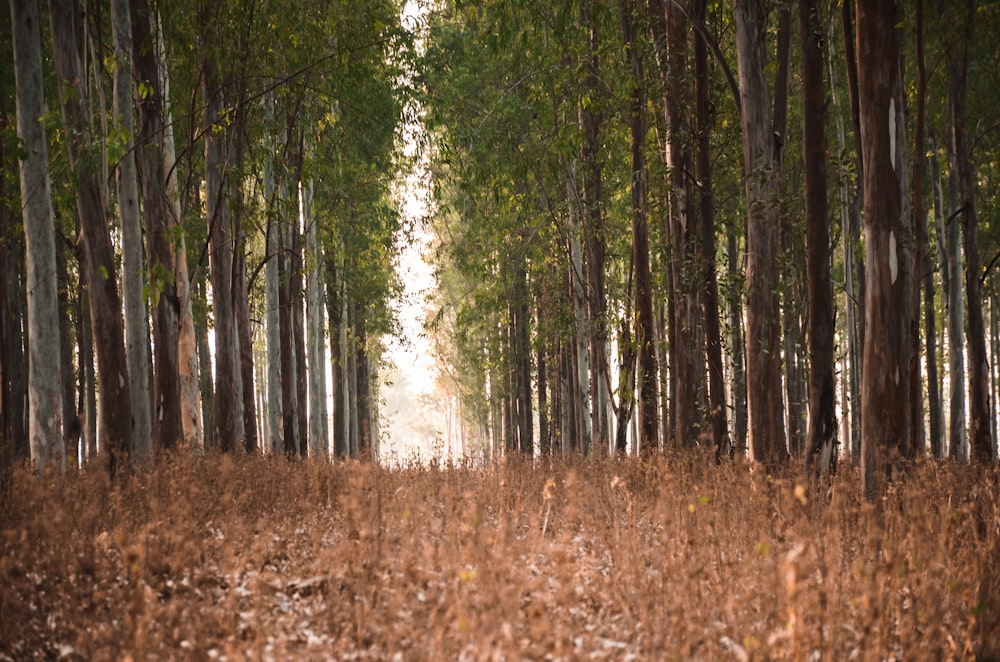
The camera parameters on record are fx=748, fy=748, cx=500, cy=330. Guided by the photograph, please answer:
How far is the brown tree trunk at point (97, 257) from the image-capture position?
8.16m

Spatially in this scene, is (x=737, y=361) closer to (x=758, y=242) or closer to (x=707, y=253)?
(x=707, y=253)

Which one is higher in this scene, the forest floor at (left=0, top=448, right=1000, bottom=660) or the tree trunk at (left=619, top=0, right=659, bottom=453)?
the tree trunk at (left=619, top=0, right=659, bottom=453)

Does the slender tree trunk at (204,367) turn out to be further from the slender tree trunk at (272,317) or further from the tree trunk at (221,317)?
the tree trunk at (221,317)

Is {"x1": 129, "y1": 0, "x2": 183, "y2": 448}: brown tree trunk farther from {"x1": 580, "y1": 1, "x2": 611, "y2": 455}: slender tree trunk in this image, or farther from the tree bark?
the tree bark

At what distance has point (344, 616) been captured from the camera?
412 cm

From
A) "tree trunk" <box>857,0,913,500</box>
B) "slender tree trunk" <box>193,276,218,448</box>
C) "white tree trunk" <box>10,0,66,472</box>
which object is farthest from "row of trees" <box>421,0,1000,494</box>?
"slender tree trunk" <box>193,276,218,448</box>

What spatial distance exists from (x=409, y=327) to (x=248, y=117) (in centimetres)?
1278

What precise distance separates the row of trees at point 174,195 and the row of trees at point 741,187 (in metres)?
2.70

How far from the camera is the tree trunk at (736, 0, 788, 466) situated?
864 cm

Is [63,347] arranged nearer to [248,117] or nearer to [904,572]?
[248,117]

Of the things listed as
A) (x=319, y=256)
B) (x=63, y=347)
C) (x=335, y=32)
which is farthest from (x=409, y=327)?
(x=335, y=32)

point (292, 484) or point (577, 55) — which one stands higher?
point (577, 55)

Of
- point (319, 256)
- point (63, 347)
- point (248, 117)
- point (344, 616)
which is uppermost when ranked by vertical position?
point (248, 117)

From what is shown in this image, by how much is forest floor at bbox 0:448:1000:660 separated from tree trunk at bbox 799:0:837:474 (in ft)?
3.02
